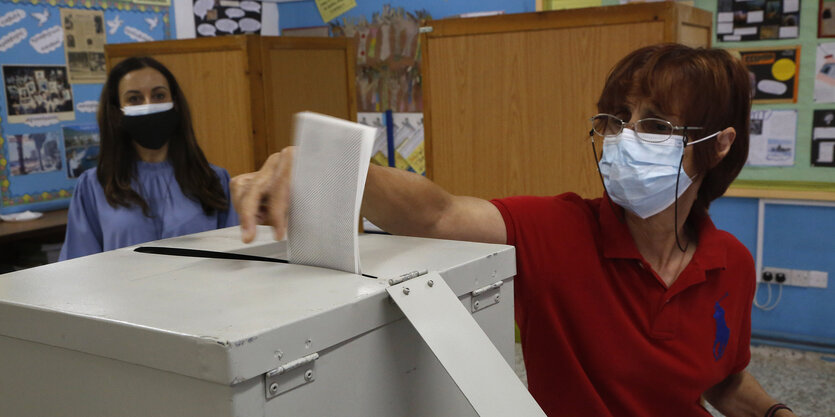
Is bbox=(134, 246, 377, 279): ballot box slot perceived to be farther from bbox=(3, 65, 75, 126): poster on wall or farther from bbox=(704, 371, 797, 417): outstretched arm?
bbox=(3, 65, 75, 126): poster on wall

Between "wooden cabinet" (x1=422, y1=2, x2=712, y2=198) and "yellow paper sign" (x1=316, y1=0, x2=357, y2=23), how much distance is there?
76.8 inches

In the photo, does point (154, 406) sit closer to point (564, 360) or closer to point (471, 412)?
point (471, 412)

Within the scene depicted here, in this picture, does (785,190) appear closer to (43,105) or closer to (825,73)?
(825,73)

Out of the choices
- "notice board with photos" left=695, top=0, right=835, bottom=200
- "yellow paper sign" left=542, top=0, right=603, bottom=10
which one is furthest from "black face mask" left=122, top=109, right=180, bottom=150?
"notice board with photos" left=695, top=0, right=835, bottom=200

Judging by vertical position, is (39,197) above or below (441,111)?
below

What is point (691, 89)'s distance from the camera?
1155 millimetres

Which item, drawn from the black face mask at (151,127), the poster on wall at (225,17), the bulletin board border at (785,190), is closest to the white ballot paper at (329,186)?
the black face mask at (151,127)

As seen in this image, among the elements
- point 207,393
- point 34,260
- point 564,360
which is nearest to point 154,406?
point 207,393

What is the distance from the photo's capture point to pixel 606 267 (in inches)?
47.4

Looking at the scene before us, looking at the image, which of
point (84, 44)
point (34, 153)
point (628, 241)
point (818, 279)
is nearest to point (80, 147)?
point (34, 153)

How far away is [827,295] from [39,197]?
341cm

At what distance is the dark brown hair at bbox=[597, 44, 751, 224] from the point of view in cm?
116

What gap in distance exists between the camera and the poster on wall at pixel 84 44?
3.18 m

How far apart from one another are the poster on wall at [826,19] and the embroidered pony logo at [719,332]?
2241 millimetres
